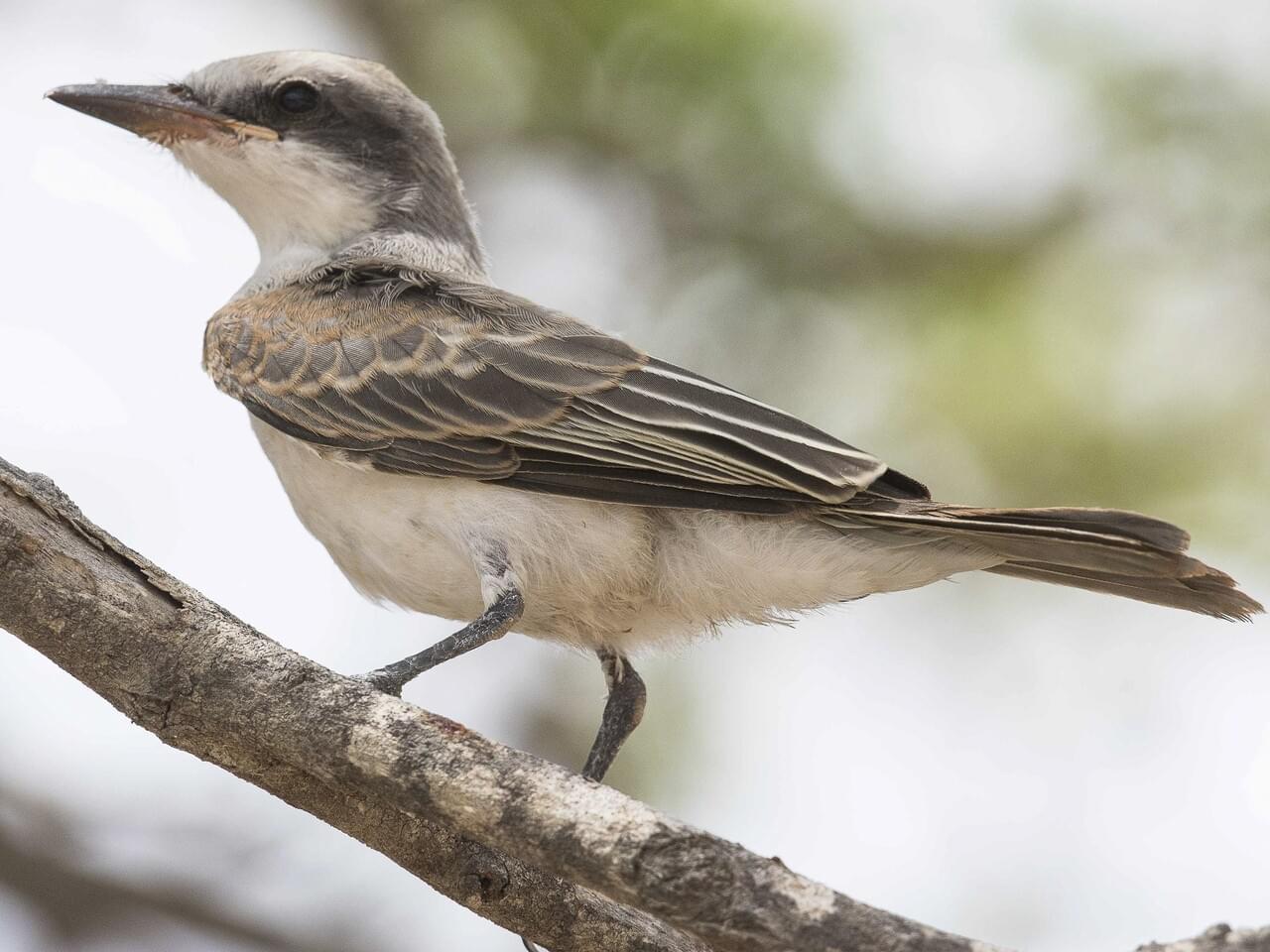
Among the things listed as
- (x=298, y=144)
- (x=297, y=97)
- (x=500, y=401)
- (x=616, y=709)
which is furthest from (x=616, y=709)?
(x=297, y=97)

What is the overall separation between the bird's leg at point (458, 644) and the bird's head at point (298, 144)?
2.14m

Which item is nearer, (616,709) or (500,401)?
(500,401)

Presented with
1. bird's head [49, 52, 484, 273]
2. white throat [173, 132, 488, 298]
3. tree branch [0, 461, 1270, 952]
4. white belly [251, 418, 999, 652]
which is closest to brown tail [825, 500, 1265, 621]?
white belly [251, 418, 999, 652]

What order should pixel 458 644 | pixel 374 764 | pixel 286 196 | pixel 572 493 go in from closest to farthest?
pixel 374 764 < pixel 458 644 < pixel 572 493 < pixel 286 196

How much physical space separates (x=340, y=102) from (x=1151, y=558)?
398 cm

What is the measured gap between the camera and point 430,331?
5.59m

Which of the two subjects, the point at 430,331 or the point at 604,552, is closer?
the point at 604,552

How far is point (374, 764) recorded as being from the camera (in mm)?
3773

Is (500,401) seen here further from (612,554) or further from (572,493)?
(612,554)

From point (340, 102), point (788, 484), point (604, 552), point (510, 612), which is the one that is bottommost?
point (510, 612)

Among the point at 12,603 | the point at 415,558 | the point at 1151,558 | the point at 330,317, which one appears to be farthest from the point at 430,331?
the point at 1151,558

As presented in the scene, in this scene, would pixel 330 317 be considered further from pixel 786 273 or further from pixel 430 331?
pixel 786 273

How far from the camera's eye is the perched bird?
15.9 feet

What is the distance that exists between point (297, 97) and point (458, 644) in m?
2.94
